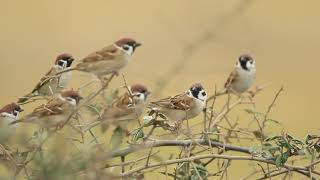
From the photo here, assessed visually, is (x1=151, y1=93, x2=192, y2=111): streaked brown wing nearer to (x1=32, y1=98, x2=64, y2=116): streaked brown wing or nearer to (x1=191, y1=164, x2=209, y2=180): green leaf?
(x1=32, y1=98, x2=64, y2=116): streaked brown wing

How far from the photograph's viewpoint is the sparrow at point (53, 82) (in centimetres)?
326

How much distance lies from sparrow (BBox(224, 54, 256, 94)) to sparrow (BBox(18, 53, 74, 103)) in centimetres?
119

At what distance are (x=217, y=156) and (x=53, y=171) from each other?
47.3 inches

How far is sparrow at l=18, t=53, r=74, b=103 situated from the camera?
128 inches

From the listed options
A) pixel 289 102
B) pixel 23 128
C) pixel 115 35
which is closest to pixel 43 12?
pixel 115 35

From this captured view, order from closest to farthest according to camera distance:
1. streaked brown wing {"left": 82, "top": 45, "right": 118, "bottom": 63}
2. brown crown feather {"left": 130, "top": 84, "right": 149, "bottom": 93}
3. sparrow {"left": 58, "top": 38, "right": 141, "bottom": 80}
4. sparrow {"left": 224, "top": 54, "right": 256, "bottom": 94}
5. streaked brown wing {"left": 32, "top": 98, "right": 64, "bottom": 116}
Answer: streaked brown wing {"left": 32, "top": 98, "right": 64, "bottom": 116}, brown crown feather {"left": 130, "top": 84, "right": 149, "bottom": 93}, sparrow {"left": 58, "top": 38, "right": 141, "bottom": 80}, streaked brown wing {"left": 82, "top": 45, "right": 118, "bottom": 63}, sparrow {"left": 224, "top": 54, "right": 256, "bottom": 94}

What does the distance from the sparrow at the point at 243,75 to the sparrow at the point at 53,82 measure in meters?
1.19

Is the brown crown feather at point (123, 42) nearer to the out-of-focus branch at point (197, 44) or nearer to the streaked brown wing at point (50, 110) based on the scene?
the streaked brown wing at point (50, 110)

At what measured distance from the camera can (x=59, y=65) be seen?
14.3 feet

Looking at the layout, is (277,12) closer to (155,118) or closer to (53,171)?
(155,118)

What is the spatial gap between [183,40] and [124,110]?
727 mm

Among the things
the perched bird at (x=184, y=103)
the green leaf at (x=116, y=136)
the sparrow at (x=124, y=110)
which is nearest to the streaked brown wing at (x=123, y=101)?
the sparrow at (x=124, y=110)

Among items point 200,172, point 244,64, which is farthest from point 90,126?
point 244,64

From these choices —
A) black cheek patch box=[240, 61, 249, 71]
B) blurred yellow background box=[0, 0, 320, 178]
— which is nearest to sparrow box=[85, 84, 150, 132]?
blurred yellow background box=[0, 0, 320, 178]
